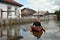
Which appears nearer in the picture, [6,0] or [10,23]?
[10,23]

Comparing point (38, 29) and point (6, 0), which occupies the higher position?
point (6, 0)

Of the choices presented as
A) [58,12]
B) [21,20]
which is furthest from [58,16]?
[21,20]

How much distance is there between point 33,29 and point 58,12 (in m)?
60.6

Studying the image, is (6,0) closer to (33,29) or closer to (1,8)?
(1,8)

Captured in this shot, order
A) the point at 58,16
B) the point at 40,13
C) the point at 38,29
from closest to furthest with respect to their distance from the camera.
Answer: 1. the point at 38,29
2. the point at 58,16
3. the point at 40,13

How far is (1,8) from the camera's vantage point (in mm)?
40406

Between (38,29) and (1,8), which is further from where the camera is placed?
(1,8)

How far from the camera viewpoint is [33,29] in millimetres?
22672

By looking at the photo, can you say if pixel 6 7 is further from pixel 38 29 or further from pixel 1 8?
pixel 38 29

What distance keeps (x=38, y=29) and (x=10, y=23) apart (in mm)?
15495

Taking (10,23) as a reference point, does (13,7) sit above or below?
above

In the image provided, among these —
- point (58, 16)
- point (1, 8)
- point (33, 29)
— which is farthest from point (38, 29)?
point (58, 16)

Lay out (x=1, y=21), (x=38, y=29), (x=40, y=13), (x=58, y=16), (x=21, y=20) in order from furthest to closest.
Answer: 1. (x=40, y=13)
2. (x=58, y=16)
3. (x=21, y=20)
4. (x=1, y=21)
5. (x=38, y=29)

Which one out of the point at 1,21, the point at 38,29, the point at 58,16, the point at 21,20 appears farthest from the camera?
the point at 58,16
